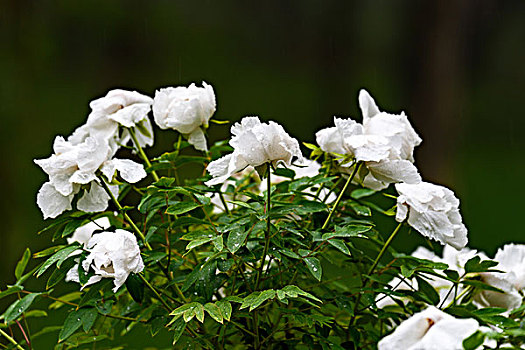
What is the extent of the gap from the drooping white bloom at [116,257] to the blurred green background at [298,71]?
1669 mm

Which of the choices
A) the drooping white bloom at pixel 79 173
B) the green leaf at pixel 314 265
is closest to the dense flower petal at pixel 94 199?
the drooping white bloom at pixel 79 173

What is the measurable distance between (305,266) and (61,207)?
0.27 m

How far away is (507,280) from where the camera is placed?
75 cm

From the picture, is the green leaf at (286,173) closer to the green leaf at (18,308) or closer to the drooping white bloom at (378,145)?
the drooping white bloom at (378,145)

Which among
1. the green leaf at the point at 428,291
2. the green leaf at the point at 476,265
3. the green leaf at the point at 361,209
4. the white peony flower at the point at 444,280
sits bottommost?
the white peony flower at the point at 444,280

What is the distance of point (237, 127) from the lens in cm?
66

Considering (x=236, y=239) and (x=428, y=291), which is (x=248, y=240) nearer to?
(x=236, y=239)

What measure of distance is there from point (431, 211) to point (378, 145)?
0.30 feet

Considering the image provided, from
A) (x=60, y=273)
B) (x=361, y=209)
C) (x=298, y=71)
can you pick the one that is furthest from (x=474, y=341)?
(x=298, y=71)

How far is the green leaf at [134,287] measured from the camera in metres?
0.68

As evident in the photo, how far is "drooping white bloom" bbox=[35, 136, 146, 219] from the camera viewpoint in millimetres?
688

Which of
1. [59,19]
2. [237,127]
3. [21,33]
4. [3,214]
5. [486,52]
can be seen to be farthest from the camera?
[486,52]

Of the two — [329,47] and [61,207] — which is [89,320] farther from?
[329,47]

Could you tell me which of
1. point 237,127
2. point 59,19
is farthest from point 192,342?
point 59,19
